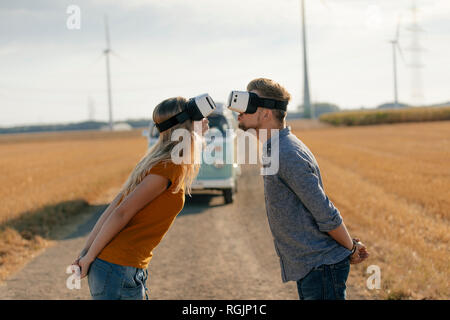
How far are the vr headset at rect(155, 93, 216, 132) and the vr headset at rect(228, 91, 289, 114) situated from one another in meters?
0.10

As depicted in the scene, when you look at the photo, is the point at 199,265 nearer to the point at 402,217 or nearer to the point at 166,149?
the point at 402,217

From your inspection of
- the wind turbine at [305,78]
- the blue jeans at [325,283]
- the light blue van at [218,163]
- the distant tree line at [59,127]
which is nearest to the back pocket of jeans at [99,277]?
the blue jeans at [325,283]

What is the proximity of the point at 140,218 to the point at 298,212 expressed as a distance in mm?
755

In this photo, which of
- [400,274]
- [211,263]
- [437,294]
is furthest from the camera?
[211,263]

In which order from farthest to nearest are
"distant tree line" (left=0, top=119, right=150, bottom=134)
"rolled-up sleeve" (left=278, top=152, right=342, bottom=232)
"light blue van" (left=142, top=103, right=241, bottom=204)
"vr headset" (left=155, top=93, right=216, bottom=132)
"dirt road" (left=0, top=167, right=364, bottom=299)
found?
1. "distant tree line" (left=0, top=119, right=150, bottom=134)
2. "light blue van" (left=142, top=103, right=241, bottom=204)
3. "dirt road" (left=0, top=167, right=364, bottom=299)
4. "vr headset" (left=155, top=93, right=216, bottom=132)
5. "rolled-up sleeve" (left=278, top=152, right=342, bottom=232)

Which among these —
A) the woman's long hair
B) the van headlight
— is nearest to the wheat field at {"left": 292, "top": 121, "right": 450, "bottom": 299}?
the van headlight

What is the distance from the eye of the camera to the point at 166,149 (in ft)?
→ 8.05

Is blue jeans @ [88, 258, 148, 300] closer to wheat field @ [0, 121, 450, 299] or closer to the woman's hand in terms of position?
the woman's hand

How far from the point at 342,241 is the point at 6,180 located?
16174 mm

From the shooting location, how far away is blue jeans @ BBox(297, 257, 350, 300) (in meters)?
2.38

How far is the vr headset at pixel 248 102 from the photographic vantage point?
2400mm
